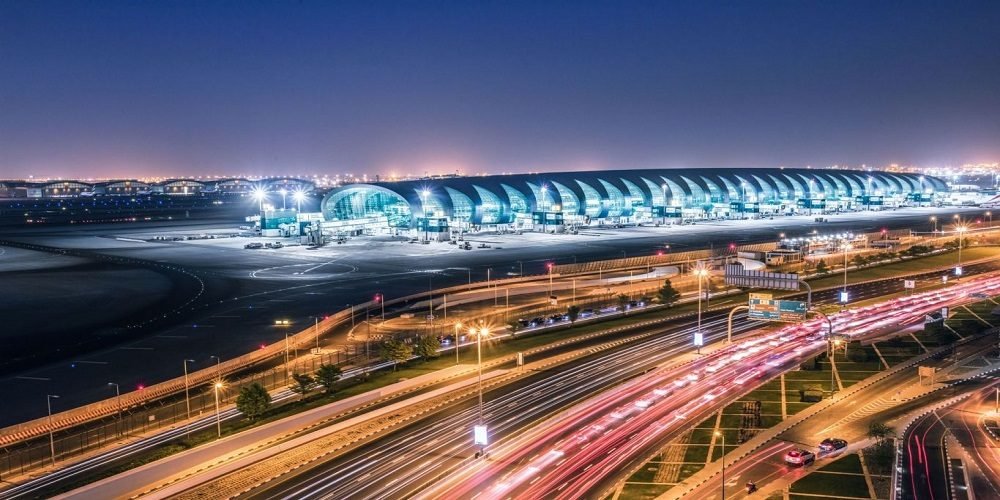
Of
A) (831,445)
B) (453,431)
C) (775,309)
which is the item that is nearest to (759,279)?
(775,309)

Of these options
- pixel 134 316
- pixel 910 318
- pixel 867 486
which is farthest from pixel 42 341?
pixel 910 318

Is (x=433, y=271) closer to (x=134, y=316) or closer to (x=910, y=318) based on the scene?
(x=134, y=316)

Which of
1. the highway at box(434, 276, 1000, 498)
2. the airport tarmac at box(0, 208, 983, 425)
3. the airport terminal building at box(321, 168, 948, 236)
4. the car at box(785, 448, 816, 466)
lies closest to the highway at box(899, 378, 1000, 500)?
the car at box(785, 448, 816, 466)

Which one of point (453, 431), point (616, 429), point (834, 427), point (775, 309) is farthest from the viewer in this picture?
point (775, 309)

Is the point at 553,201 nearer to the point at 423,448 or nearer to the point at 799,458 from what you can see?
the point at 423,448

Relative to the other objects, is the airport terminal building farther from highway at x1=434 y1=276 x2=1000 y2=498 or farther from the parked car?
the parked car

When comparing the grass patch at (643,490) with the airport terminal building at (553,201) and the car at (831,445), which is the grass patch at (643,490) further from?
the airport terminal building at (553,201)

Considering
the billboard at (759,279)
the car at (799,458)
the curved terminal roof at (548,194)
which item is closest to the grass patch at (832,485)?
the car at (799,458)
